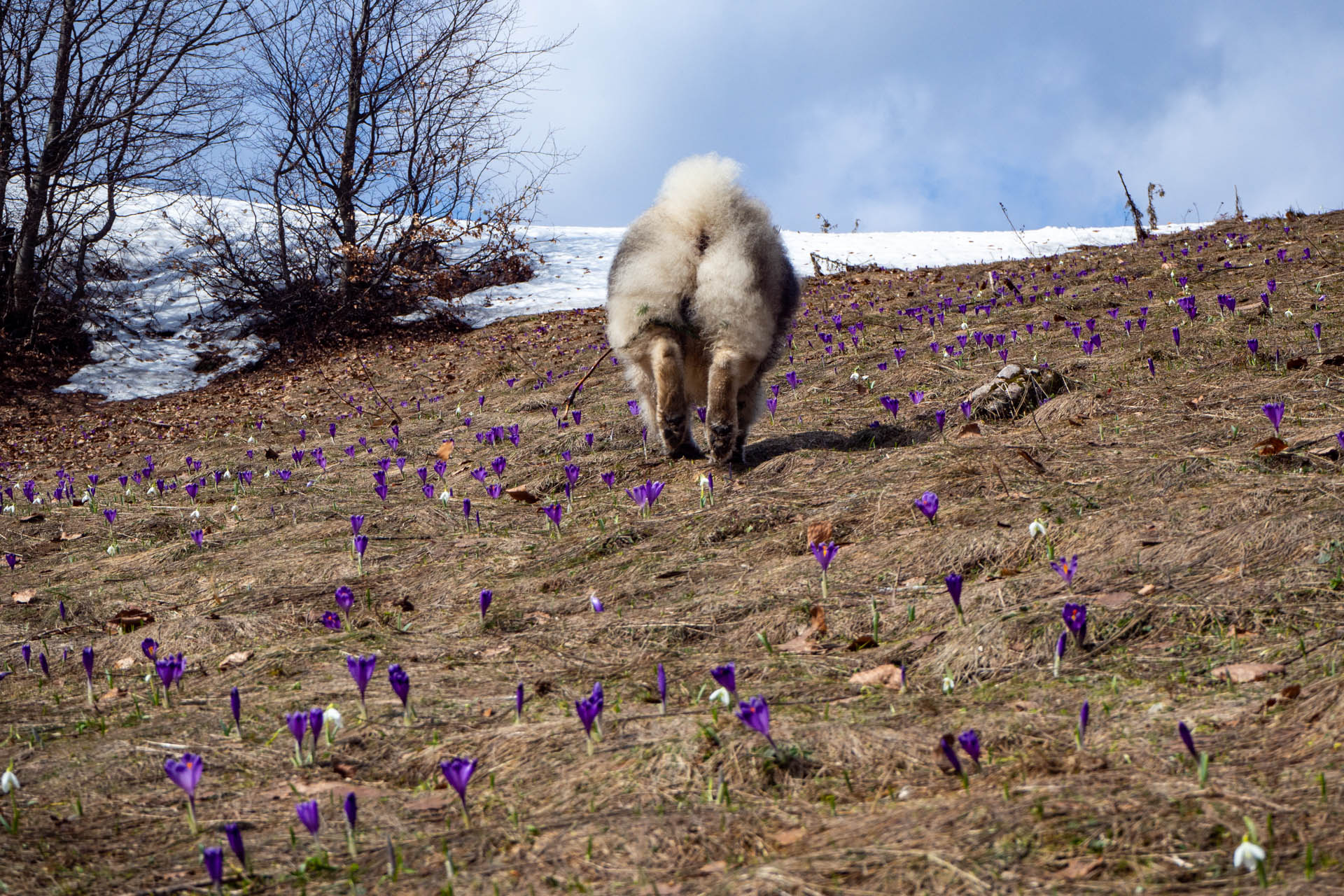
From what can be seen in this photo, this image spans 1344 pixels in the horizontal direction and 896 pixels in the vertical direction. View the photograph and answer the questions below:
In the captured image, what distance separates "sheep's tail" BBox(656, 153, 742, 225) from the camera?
242 inches

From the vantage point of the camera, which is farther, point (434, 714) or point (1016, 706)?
point (434, 714)

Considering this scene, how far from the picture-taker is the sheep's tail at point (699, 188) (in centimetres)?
614

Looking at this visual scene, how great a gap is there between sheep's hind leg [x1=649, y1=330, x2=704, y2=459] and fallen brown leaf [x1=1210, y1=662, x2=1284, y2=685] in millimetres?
3741

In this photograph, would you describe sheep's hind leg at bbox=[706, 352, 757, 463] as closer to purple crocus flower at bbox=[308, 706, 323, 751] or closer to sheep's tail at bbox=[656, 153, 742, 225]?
sheep's tail at bbox=[656, 153, 742, 225]

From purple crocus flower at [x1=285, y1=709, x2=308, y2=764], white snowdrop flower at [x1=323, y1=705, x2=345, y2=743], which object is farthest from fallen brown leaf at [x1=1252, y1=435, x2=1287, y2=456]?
purple crocus flower at [x1=285, y1=709, x2=308, y2=764]

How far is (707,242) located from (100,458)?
10.9 m

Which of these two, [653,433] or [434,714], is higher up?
[653,433]

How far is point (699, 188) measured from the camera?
6.17 metres

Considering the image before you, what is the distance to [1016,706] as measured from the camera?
2.76 m

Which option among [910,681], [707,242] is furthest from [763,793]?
[707,242]

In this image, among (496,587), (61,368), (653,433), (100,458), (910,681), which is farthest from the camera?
(61,368)

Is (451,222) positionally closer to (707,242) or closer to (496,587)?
(707,242)

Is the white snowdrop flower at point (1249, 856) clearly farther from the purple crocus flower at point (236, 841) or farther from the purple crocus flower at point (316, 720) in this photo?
the purple crocus flower at point (316, 720)

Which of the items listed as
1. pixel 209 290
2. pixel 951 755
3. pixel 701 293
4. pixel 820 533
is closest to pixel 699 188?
pixel 701 293
